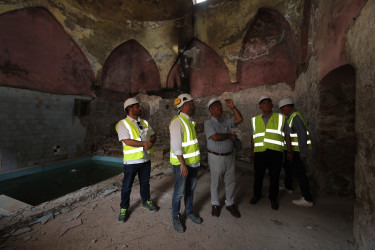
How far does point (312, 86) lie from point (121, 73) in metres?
8.49

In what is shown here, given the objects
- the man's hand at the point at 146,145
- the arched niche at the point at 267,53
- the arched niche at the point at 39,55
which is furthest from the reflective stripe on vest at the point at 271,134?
the arched niche at the point at 39,55

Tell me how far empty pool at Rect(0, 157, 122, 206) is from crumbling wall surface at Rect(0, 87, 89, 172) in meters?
0.36

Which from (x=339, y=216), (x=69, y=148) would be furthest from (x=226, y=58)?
(x=69, y=148)

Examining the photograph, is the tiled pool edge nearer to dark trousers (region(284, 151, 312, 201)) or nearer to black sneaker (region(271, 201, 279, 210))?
black sneaker (region(271, 201, 279, 210))

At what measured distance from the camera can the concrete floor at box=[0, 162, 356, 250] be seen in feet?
6.79

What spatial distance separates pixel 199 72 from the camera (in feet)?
25.8

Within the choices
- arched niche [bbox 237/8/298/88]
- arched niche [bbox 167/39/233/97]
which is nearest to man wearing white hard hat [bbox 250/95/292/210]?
arched niche [bbox 237/8/298/88]

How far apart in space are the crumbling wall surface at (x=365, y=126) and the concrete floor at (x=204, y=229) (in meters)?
0.42

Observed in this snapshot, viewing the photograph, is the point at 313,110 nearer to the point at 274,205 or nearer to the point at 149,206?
the point at 274,205

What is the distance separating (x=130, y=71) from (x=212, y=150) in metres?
8.35

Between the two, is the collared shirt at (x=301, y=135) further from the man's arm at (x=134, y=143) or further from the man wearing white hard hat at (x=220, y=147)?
the man's arm at (x=134, y=143)

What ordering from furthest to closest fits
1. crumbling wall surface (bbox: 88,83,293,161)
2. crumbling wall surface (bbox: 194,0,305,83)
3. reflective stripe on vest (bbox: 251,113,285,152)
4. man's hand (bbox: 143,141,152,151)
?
1. crumbling wall surface (bbox: 88,83,293,161)
2. crumbling wall surface (bbox: 194,0,305,83)
3. reflective stripe on vest (bbox: 251,113,285,152)
4. man's hand (bbox: 143,141,152,151)

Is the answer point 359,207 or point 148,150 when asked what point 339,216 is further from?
point 148,150

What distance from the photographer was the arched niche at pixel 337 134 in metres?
3.10
